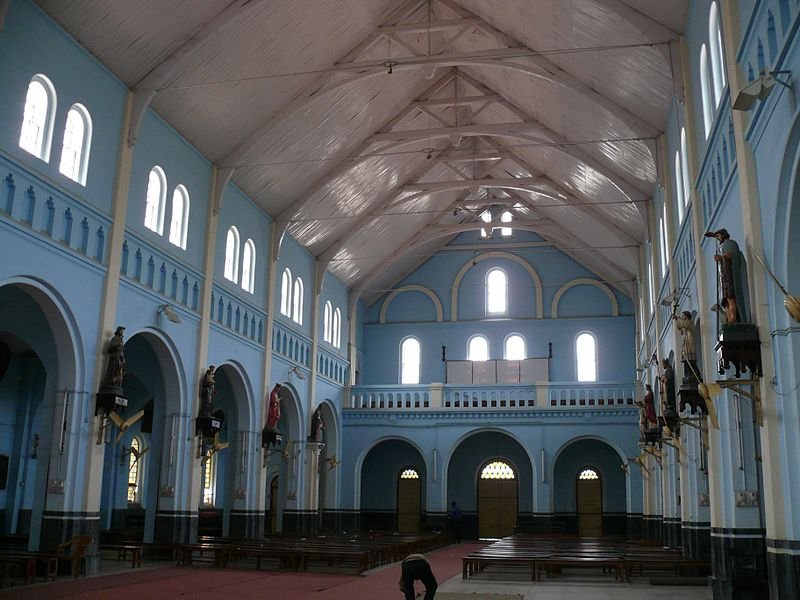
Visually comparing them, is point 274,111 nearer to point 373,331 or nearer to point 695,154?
point 695,154

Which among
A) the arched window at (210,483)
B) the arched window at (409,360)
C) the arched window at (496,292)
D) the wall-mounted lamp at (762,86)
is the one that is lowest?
the arched window at (210,483)

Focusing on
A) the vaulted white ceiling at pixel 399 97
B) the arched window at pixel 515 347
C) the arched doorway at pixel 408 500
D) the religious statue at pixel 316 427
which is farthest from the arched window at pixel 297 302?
the arched window at pixel 515 347

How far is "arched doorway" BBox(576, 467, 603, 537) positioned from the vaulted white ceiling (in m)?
8.11

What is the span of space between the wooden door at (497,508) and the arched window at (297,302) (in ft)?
36.2

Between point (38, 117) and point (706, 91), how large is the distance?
12093mm

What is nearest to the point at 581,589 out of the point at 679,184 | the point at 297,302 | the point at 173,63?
the point at 679,184

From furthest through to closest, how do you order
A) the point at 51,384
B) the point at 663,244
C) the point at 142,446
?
the point at 142,446 < the point at 663,244 < the point at 51,384

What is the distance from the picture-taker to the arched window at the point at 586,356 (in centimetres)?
3375

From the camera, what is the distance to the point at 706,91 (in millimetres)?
14328

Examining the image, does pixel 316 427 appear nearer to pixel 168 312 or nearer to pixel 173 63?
pixel 168 312

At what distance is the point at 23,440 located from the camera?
23.5m

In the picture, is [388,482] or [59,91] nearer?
[59,91]

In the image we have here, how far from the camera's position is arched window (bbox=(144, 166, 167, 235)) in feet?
63.8

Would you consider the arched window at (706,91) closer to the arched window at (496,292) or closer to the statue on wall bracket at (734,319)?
the statue on wall bracket at (734,319)
